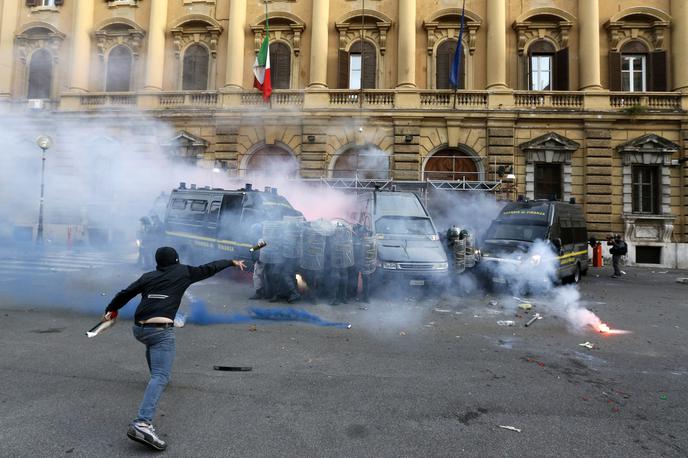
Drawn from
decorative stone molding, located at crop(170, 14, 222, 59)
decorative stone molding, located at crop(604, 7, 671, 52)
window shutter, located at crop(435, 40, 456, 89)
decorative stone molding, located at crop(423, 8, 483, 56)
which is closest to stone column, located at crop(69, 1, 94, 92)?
decorative stone molding, located at crop(170, 14, 222, 59)

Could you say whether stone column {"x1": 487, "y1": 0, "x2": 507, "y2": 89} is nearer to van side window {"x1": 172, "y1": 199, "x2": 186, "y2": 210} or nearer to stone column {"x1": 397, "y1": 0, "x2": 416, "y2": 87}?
stone column {"x1": 397, "y1": 0, "x2": 416, "y2": 87}

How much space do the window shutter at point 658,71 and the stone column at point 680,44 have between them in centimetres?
40

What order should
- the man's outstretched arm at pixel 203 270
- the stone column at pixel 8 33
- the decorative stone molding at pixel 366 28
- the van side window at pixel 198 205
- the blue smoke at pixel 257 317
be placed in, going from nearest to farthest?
the man's outstretched arm at pixel 203 270, the blue smoke at pixel 257 317, the van side window at pixel 198 205, the decorative stone molding at pixel 366 28, the stone column at pixel 8 33

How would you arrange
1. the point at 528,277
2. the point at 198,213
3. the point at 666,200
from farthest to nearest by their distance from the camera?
the point at 666,200
the point at 198,213
the point at 528,277

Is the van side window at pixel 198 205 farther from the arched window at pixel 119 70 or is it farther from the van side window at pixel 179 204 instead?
the arched window at pixel 119 70

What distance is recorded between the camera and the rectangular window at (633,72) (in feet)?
58.8

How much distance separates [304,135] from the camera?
57.9ft

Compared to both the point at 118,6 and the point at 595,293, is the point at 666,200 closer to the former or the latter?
the point at 595,293

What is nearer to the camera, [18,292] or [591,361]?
[591,361]

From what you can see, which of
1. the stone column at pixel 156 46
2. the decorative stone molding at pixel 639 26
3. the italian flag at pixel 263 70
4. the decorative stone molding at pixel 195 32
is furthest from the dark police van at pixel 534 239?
the stone column at pixel 156 46

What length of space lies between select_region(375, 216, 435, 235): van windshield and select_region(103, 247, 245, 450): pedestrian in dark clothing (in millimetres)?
6406

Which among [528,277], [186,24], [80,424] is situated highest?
[186,24]

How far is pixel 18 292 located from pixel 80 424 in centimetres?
692

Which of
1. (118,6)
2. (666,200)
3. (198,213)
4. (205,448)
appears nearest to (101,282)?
(198,213)
